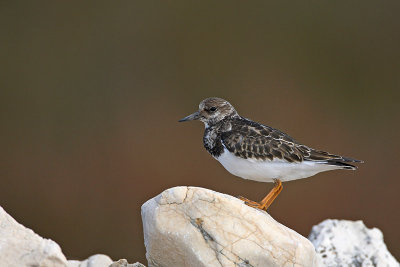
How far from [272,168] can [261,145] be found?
11.0 inches

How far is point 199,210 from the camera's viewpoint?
555 cm

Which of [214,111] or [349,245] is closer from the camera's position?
[349,245]

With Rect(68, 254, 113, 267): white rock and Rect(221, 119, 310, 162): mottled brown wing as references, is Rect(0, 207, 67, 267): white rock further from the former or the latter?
Rect(221, 119, 310, 162): mottled brown wing

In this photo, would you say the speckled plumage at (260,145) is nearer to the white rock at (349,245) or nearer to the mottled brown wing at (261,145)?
the mottled brown wing at (261,145)

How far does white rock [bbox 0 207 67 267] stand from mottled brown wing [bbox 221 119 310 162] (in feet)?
8.23

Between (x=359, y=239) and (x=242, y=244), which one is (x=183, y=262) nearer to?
(x=242, y=244)

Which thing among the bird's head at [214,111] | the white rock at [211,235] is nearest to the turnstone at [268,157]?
the bird's head at [214,111]

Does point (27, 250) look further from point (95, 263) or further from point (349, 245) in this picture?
point (349, 245)

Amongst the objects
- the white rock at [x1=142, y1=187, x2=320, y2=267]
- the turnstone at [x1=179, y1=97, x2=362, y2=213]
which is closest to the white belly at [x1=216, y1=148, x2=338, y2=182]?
the turnstone at [x1=179, y1=97, x2=362, y2=213]

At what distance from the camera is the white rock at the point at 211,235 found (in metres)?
5.43

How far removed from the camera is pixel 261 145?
677 cm

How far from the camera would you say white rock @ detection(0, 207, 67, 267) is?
16.0ft

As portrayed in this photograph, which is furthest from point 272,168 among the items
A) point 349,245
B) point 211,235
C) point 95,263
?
point 95,263

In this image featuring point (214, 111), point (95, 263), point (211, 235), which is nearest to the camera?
point (211, 235)
